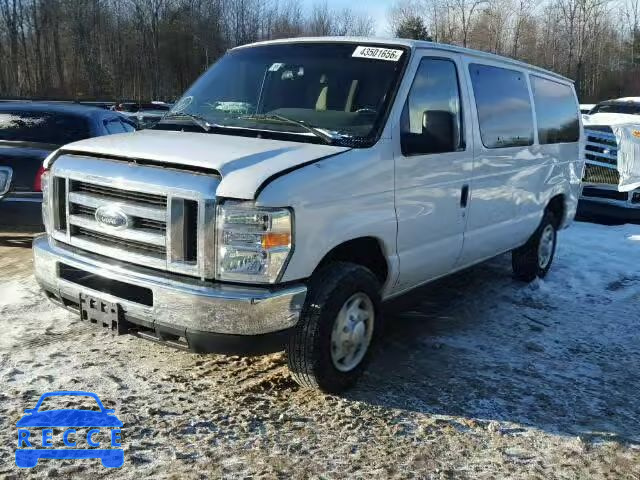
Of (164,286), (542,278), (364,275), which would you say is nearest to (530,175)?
(542,278)

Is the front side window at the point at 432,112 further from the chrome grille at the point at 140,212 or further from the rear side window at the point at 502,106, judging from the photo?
the chrome grille at the point at 140,212

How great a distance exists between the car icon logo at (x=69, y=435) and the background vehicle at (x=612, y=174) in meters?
8.70

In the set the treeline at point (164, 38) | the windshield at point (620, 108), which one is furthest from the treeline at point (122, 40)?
the windshield at point (620, 108)

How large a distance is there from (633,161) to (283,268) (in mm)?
8535

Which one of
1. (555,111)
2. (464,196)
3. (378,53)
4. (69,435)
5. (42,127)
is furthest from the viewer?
(42,127)

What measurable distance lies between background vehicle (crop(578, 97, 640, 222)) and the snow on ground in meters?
4.90

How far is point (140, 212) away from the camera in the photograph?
3.31 metres

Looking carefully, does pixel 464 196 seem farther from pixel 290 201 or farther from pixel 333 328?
pixel 290 201

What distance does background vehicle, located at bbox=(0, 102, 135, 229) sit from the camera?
245 inches

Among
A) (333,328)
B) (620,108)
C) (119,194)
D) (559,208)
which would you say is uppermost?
(620,108)

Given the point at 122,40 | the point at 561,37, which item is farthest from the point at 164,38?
the point at 561,37

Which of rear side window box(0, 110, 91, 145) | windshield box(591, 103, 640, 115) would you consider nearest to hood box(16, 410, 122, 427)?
rear side window box(0, 110, 91, 145)

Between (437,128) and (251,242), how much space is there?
5.11 ft

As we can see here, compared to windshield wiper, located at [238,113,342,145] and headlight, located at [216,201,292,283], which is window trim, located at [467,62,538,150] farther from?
headlight, located at [216,201,292,283]
